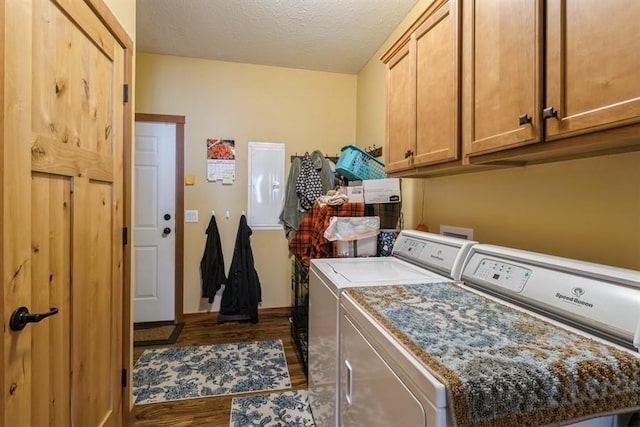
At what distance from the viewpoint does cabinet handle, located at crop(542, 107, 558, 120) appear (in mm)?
920

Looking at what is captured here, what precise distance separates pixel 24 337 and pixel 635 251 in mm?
1878

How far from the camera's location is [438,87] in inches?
57.7

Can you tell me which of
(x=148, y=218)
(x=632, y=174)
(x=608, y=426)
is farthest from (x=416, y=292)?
(x=148, y=218)

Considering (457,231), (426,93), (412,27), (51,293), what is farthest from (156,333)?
(412,27)

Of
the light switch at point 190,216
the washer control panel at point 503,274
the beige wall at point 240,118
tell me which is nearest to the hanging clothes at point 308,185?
the beige wall at point 240,118

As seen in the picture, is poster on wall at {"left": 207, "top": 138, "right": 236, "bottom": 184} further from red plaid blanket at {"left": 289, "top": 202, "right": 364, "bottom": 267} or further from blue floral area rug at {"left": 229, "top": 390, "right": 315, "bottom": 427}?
blue floral area rug at {"left": 229, "top": 390, "right": 315, "bottom": 427}

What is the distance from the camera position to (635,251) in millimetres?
983

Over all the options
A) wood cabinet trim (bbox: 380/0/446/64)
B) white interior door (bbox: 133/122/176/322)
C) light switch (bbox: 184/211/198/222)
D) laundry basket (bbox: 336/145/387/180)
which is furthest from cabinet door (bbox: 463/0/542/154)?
white interior door (bbox: 133/122/176/322)

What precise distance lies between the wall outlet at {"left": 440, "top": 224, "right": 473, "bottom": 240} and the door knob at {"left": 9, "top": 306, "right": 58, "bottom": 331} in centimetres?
182

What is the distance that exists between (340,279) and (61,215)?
108 cm

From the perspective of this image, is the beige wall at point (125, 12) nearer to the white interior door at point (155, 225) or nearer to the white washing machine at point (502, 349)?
the white interior door at point (155, 225)

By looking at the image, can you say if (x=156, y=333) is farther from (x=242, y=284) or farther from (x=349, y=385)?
(x=349, y=385)

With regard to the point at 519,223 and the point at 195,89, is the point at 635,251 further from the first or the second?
the point at 195,89

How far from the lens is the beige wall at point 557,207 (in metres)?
1.01
